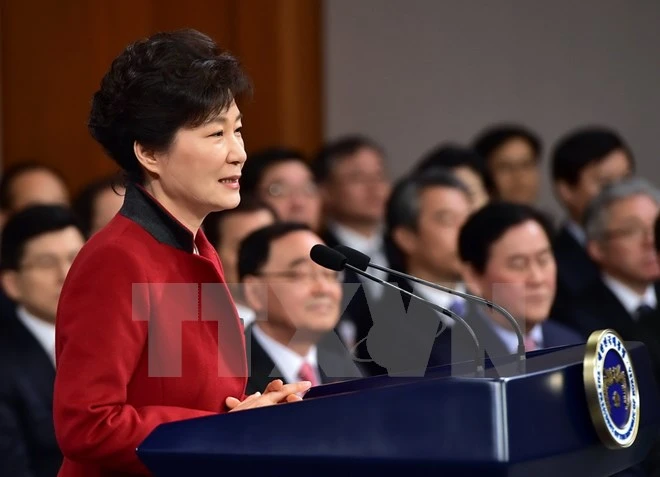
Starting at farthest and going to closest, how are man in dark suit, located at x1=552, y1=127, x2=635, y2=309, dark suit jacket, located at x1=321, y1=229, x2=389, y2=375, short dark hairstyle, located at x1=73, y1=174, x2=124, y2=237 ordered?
man in dark suit, located at x1=552, y1=127, x2=635, y2=309
short dark hairstyle, located at x1=73, y1=174, x2=124, y2=237
dark suit jacket, located at x1=321, y1=229, x2=389, y2=375

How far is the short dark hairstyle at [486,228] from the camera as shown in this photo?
12.6 feet

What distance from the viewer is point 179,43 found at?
5.75 ft

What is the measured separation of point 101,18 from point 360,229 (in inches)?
64.2

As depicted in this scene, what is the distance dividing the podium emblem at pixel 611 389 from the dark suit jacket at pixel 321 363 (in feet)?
4.08

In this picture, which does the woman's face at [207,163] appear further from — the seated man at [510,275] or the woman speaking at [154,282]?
the seated man at [510,275]

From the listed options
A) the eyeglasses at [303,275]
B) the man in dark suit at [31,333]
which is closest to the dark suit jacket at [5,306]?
the man in dark suit at [31,333]

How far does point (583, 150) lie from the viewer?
5.65 m

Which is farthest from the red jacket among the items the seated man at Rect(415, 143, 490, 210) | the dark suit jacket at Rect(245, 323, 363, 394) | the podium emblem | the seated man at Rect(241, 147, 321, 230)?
the seated man at Rect(415, 143, 490, 210)

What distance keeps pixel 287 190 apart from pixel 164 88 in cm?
337

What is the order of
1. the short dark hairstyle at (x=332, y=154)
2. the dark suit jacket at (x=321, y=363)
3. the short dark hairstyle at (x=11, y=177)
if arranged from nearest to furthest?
the dark suit jacket at (x=321, y=363) < the short dark hairstyle at (x=11, y=177) < the short dark hairstyle at (x=332, y=154)

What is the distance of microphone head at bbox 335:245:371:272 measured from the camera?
1.77m

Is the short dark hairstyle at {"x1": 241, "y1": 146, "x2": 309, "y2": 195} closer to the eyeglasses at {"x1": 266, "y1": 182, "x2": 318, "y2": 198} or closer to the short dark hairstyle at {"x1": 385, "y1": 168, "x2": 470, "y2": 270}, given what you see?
the eyeglasses at {"x1": 266, "y1": 182, "x2": 318, "y2": 198}

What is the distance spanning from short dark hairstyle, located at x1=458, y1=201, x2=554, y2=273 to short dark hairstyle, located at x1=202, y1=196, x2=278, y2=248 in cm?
65

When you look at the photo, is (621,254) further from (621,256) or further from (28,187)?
(28,187)
